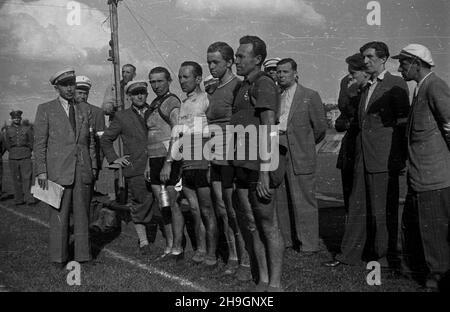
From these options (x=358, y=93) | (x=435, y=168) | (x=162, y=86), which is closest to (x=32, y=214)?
(x=162, y=86)

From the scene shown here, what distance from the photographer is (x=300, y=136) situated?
Result: 6.90 meters

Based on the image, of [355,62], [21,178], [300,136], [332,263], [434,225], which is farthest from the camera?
[21,178]

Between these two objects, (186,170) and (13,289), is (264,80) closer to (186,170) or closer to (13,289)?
(186,170)

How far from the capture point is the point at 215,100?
5.75 m

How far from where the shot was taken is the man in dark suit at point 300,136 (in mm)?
6875

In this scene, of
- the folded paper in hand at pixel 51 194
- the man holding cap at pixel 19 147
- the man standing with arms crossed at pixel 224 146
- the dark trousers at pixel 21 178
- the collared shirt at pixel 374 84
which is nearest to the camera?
the man standing with arms crossed at pixel 224 146

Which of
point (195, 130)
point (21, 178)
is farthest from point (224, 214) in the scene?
point (21, 178)

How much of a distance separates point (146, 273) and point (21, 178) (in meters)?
8.34

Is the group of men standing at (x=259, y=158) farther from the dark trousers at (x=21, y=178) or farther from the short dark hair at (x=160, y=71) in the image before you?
the dark trousers at (x=21, y=178)

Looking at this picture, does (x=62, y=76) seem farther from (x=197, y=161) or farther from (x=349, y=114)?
(x=349, y=114)

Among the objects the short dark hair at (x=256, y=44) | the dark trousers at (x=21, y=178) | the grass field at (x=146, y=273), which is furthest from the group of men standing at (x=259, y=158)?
the dark trousers at (x=21, y=178)

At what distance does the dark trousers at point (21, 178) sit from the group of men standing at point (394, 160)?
8481mm

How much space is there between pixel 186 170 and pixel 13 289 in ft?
7.16
